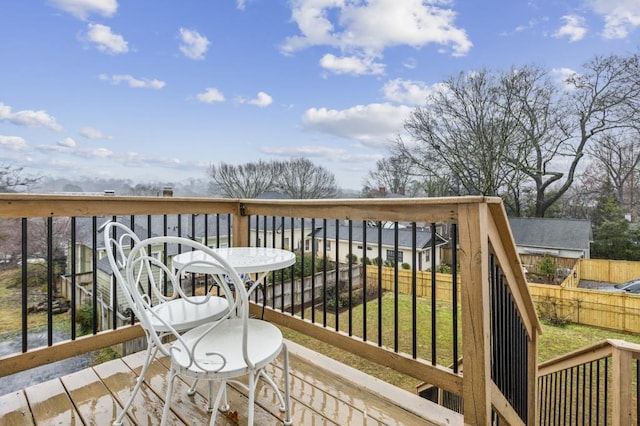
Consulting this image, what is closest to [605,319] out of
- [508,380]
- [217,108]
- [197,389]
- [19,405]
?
[508,380]

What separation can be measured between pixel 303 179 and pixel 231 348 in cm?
1341

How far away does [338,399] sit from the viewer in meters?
1.58

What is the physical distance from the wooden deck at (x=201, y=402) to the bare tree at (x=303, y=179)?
471 inches

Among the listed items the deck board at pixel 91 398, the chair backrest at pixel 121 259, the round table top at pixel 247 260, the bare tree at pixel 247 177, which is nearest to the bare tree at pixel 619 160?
the bare tree at pixel 247 177

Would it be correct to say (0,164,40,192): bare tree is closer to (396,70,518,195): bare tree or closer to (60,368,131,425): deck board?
(60,368,131,425): deck board

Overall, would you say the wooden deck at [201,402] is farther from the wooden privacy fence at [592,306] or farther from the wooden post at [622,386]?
the wooden privacy fence at [592,306]

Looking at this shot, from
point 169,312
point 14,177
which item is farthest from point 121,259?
point 14,177

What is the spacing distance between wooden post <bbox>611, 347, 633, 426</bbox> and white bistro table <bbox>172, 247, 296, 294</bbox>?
1.86 meters

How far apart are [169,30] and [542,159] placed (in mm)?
13356

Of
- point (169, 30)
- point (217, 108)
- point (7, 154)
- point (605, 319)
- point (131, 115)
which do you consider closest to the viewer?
point (7, 154)

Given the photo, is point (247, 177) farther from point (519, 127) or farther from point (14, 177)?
point (519, 127)

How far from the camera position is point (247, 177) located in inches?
563

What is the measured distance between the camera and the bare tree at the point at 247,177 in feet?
45.4

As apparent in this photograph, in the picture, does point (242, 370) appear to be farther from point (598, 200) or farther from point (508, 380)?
point (598, 200)
